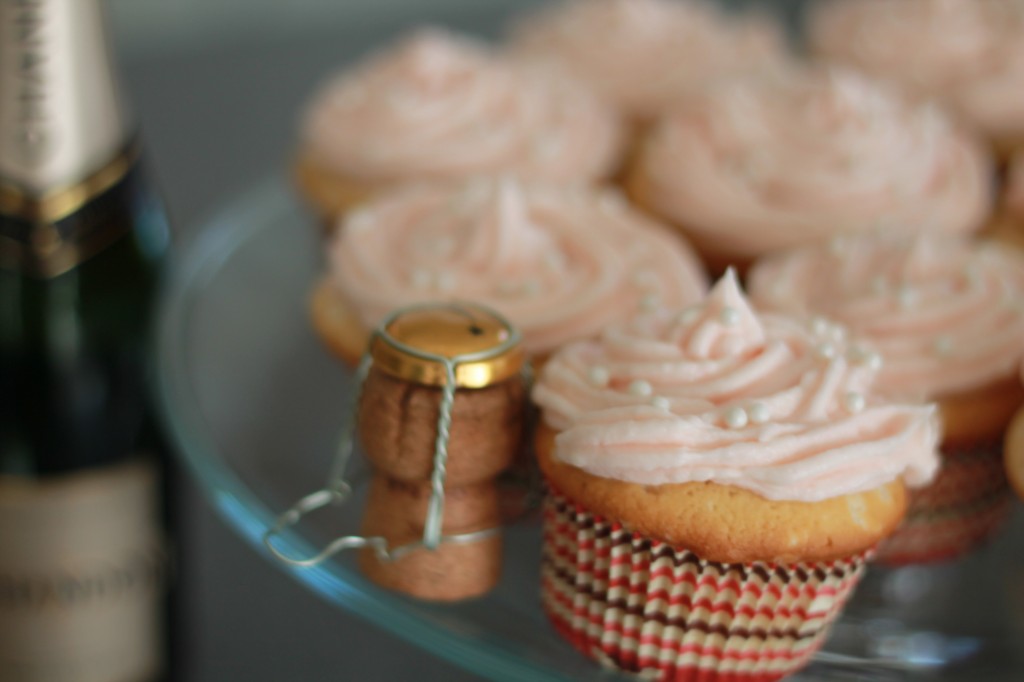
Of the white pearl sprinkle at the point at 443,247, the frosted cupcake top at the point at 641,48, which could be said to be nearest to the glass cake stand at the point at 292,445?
the white pearl sprinkle at the point at 443,247

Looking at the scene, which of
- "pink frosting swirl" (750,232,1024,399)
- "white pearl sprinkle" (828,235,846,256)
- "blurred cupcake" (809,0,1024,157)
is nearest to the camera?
"pink frosting swirl" (750,232,1024,399)

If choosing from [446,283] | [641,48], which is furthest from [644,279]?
[641,48]

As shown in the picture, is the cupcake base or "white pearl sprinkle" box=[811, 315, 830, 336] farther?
the cupcake base

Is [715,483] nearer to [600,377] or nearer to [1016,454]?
[600,377]

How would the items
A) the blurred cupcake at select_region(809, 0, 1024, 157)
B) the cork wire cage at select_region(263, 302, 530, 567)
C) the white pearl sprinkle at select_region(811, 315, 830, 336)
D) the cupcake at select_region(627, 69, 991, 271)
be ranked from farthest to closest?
1. the blurred cupcake at select_region(809, 0, 1024, 157)
2. the cupcake at select_region(627, 69, 991, 271)
3. the white pearl sprinkle at select_region(811, 315, 830, 336)
4. the cork wire cage at select_region(263, 302, 530, 567)

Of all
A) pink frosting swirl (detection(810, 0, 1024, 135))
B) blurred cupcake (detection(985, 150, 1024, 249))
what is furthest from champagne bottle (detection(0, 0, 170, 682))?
pink frosting swirl (detection(810, 0, 1024, 135))

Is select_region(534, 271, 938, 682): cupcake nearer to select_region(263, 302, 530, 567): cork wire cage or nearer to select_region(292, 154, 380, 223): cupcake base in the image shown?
select_region(263, 302, 530, 567): cork wire cage

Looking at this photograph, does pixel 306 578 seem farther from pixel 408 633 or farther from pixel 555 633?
pixel 555 633

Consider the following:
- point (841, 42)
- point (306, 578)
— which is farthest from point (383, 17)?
point (306, 578)
